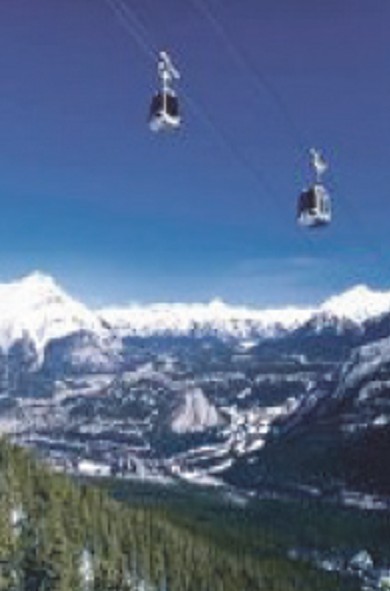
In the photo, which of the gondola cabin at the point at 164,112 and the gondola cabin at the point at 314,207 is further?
the gondola cabin at the point at 314,207

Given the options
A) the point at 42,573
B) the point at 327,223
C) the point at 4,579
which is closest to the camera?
the point at 327,223

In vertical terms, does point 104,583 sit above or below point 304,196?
below

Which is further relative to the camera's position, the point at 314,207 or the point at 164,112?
the point at 314,207

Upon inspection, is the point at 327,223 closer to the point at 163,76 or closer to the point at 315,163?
the point at 315,163

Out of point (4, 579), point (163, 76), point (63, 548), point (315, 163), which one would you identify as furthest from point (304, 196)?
point (63, 548)
